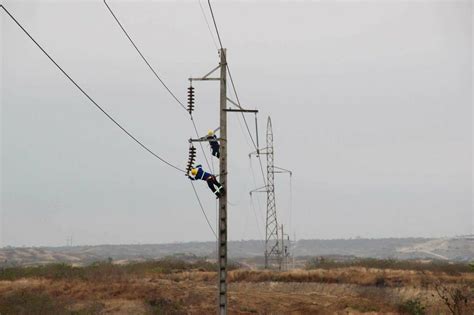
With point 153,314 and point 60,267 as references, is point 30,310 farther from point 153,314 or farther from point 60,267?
point 60,267

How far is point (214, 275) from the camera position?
170 ft

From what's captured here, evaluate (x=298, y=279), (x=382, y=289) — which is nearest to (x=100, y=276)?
(x=298, y=279)

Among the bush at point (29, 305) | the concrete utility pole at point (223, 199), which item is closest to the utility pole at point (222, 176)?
the concrete utility pole at point (223, 199)

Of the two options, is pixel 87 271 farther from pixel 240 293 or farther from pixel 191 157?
pixel 191 157

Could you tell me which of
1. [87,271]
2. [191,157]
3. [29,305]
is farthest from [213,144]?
[87,271]

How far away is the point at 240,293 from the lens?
3853 cm

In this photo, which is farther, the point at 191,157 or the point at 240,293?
the point at 240,293

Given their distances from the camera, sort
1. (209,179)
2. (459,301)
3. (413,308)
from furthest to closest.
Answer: (413,308), (459,301), (209,179)

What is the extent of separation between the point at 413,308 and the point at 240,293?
40.2 ft

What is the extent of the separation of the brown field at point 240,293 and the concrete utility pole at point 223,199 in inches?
621

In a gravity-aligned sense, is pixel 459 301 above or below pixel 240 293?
above

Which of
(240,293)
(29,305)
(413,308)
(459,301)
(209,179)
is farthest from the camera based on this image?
(240,293)

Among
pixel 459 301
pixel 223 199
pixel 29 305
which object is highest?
pixel 223 199

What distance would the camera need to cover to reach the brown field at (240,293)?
112 feet
